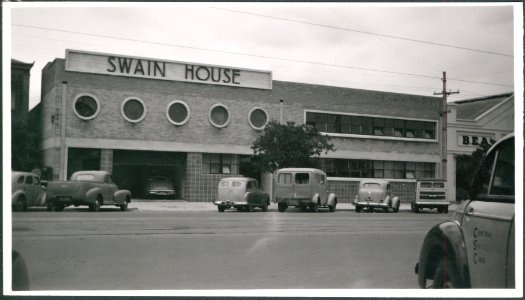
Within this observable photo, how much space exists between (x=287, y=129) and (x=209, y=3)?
19.7 metres

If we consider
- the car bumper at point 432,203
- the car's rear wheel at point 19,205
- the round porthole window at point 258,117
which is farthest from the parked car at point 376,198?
the car's rear wheel at point 19,205

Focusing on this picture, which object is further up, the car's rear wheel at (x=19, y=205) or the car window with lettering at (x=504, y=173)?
the car window with lettering at (x=504, y=173)

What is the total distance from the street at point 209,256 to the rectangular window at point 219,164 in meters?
16.8

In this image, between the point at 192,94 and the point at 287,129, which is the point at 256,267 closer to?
the point at 287,129

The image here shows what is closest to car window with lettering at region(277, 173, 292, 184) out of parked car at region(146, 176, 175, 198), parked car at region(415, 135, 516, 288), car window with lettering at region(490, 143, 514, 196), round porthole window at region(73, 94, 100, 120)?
parked car at region(146, 176, 175, 198)

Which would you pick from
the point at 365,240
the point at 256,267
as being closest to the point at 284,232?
the point at 365,240

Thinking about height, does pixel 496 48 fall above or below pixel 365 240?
above

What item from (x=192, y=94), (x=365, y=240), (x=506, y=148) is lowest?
(x=365, y=240)

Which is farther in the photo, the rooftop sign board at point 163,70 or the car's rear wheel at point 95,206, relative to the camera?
the rooftop sign board at point 163,70

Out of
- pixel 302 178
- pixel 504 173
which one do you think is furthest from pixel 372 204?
pixel 504 173

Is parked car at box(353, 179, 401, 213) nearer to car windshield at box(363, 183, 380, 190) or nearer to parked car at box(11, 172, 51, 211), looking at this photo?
car windshield at box(363, 183, 380, 190)

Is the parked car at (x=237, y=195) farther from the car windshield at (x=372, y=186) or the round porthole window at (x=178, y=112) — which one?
the round porthole window at (x=178, y=112)

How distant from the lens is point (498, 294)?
4.57m

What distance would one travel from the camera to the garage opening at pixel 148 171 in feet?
84.2
